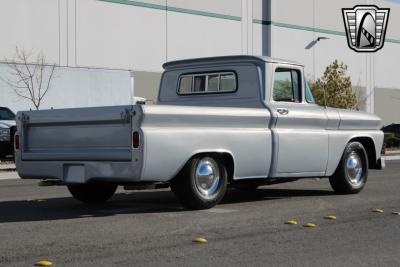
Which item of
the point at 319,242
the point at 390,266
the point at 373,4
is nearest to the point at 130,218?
the point at 319,242

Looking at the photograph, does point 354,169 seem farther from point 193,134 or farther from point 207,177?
point 193,134

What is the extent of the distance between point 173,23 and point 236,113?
1166 inches

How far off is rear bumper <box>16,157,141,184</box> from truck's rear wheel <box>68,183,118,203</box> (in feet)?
3.25

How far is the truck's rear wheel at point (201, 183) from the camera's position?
9.47 meters

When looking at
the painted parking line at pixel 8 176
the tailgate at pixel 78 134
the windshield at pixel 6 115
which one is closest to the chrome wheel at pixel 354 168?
the tailgate at pixel 78 134

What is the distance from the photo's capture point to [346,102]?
40.9 metres

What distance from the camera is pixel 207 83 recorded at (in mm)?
11398

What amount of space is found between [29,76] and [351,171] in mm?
22916

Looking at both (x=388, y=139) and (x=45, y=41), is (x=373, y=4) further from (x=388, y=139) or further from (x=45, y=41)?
(x=45, y=41)

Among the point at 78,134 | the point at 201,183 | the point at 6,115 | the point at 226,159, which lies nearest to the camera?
the point at 78,134

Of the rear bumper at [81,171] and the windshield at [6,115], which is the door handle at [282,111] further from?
the windshield at [6,115]

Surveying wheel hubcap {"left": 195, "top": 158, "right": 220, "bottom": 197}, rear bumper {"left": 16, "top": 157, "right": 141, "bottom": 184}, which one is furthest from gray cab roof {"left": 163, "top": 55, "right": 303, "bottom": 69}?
rear bumper {"left": 16, "top": 157, "right": 141, "bottom": 184}

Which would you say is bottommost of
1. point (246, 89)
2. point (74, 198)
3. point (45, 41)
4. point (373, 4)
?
point (74, 198)

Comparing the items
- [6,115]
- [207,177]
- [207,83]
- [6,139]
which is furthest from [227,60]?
[6,115]
